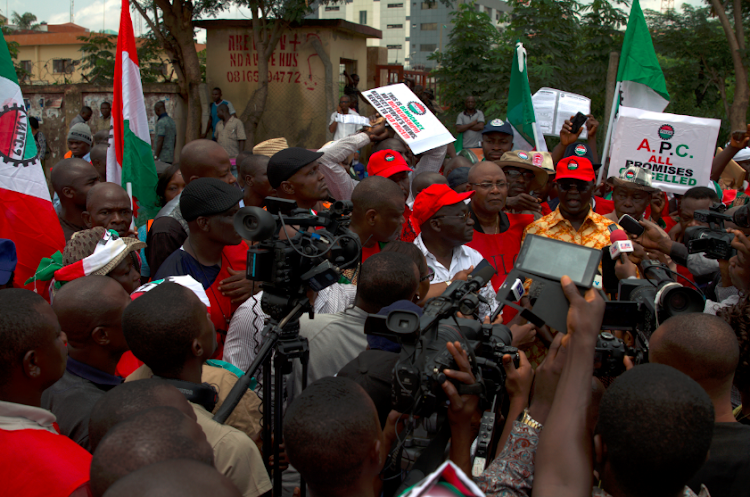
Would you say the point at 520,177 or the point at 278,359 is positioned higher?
the point at 520,177

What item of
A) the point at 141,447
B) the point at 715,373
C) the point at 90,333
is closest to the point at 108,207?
the point at 90,333

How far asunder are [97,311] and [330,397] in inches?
50.9

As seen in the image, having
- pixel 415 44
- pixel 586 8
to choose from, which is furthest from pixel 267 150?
pixel 415 44

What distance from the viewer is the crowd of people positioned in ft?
4.96

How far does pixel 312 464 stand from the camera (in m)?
1.66

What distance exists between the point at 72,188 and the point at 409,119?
3.05 metres

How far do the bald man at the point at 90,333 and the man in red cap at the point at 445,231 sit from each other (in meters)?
1.90

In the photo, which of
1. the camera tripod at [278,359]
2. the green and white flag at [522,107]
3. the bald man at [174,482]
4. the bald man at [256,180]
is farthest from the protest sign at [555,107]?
the bald man at [174,482]

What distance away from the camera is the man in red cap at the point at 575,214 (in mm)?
3984

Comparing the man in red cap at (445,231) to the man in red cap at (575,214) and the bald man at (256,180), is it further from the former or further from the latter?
the bald man at (256,180)

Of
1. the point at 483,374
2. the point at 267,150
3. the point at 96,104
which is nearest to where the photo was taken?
the point at 483,374

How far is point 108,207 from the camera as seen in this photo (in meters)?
3.89

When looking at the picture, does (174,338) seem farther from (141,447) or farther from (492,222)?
(492,222)

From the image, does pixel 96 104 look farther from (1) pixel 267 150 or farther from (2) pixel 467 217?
(2) pixel 467 217
